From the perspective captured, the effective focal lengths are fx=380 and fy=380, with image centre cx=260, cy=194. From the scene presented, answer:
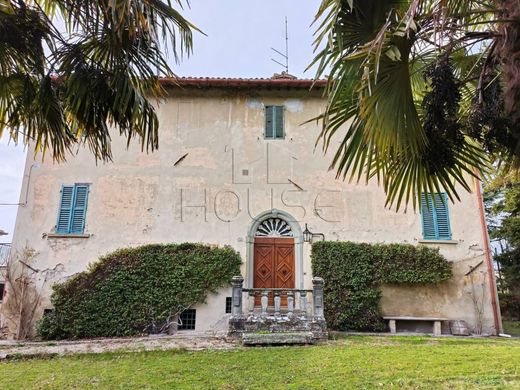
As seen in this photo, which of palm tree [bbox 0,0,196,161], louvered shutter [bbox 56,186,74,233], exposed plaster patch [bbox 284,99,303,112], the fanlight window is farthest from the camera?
exposed plaster patch [bbox 284,99,303,112]

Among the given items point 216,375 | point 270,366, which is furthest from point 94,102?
point 270,366

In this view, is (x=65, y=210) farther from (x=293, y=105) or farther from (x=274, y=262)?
(x=293, y=105)

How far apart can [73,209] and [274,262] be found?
20.8ft

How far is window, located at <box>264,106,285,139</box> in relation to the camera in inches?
491

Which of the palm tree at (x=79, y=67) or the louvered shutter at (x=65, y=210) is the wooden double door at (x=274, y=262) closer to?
the louvered shutter at (x=65, y=210)

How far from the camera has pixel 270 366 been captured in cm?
613

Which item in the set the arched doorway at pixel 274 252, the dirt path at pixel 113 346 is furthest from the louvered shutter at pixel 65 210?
the arched doorway at pixel 274 252

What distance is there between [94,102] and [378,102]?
10.4 ft

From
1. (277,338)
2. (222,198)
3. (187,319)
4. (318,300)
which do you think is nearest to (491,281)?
(318,300)

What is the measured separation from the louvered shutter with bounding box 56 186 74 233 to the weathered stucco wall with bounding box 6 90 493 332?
0.68 feet

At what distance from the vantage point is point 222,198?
11.9 meters

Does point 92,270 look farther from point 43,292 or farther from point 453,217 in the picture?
point 453,217

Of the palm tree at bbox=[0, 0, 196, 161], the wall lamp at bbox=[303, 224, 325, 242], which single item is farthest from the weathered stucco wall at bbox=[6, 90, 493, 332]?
the palm tree at bbox=[0, 0, 196, 161]

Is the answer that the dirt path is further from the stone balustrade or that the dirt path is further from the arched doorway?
the arched doorway
